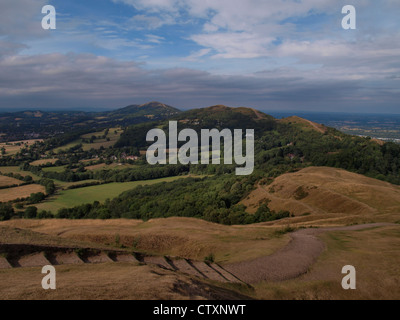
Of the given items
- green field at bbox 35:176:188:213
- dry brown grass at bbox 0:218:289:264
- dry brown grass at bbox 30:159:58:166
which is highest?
dry brown grass at bbox 0:218:289:264

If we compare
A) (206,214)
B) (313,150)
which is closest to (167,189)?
(206,214)

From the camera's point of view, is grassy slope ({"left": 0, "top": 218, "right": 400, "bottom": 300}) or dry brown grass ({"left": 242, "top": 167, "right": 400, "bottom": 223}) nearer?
grassy slope ({"left": 0, "top": 218, "right": 400, "bottom": 300})

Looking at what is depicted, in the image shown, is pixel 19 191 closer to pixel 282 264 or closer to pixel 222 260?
pixel 222 260

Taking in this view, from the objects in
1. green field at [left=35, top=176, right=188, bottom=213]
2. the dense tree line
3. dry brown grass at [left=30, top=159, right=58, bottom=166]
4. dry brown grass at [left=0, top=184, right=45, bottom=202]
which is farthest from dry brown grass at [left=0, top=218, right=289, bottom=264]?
dry brown grass at [left=30, top=159, right=58, bottom=166]

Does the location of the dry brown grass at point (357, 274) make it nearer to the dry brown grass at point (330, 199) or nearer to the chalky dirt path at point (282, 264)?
the chalky dirt path at point (282, 264)

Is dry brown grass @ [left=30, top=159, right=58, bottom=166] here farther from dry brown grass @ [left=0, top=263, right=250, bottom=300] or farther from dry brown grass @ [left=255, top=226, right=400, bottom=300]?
dry brown grass @ [left=255, top=226, right=400, bottom=300]

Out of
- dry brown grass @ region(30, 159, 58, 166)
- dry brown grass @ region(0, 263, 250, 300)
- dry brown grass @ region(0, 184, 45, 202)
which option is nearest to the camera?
dry brown grass @ region(0, 263, 250, 300)
